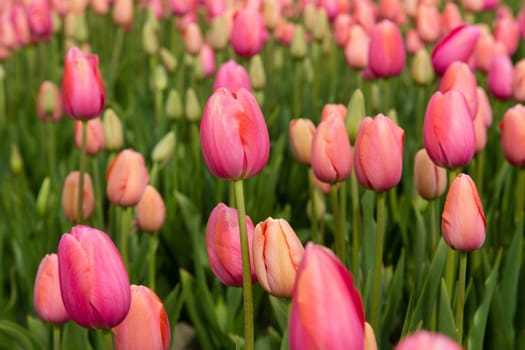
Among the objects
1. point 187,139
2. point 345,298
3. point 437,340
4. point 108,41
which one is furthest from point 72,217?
point 108,41

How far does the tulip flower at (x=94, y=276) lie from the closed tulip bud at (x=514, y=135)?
0.90m

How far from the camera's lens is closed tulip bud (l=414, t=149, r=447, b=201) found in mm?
1426

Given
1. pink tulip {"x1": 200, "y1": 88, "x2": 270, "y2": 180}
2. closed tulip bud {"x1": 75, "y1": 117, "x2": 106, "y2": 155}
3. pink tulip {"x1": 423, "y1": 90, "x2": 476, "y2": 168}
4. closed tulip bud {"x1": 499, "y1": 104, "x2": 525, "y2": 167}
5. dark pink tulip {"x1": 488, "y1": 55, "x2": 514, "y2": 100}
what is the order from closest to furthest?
1. pink tulip {"x1": 200, "y1": 88, "x2": 270, "y2": 180}
2. pink tulip {"x1": 423, "y1": 90, "x2": 476, "y2": 168}
3. closed tulip bud {"x1": 499, "y1": 104, "x2": 525, "y2": 167}
4. closed tulip bud {"x1": 75, "y1": 117, "x2": 106, "y2": 155}
5. dark pink tulip {"x1": 488, "y1": 55, "x2": 514, "y2": 100}

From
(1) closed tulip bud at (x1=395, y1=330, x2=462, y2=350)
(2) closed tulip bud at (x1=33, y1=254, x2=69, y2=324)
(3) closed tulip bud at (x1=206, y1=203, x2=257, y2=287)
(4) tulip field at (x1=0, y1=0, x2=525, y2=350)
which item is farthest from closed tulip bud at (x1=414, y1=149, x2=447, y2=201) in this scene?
(1) closed tulip bud at (x1=395, y1=330, x2=462, y2=350)

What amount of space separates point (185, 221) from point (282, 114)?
2.60 feet

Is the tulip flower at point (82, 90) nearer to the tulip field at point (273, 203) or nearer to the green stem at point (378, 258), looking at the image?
the tulip field at point (273, 203)

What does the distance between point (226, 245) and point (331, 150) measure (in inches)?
11.8

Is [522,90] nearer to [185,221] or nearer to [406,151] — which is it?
[406,151]

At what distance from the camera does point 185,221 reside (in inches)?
79.5

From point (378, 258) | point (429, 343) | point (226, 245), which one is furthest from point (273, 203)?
point (429, 343)

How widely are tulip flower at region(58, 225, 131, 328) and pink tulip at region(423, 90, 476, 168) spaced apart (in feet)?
1.80

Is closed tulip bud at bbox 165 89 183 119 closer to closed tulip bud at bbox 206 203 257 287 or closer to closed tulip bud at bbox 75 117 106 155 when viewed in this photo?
closed tulip bud at bbox 75 117 106 155

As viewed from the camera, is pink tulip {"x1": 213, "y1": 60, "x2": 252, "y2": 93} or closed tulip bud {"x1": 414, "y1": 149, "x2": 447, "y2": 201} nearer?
closed tulip bud {"x1": 414, "y1": 149, "x2": 447, "y2": 201}

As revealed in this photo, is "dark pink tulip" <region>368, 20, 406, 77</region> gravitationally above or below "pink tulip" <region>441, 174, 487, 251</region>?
above
